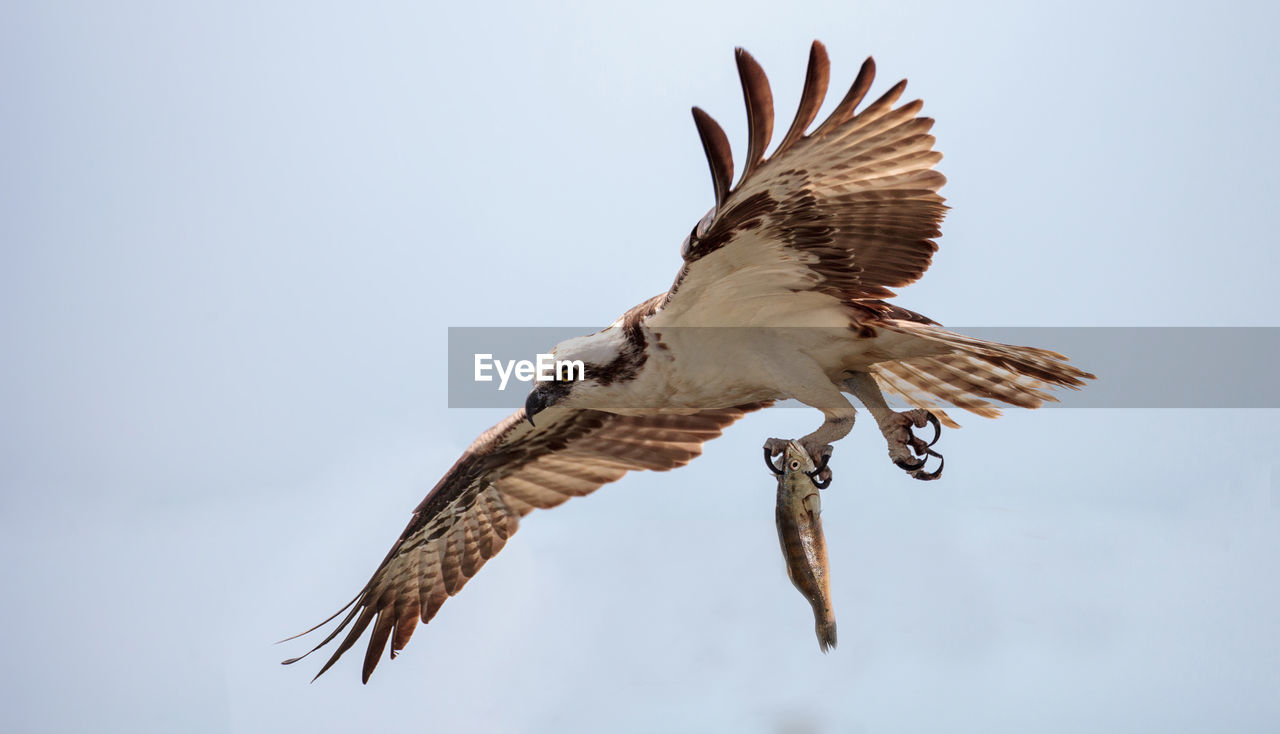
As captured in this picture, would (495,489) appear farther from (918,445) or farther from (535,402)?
(918,445)

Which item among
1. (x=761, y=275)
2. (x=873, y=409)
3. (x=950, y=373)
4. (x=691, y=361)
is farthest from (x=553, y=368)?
(x=950, y=373)

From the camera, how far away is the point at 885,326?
20.0ft

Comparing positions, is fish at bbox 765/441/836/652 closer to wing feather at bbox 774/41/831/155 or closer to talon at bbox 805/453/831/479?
talon at bbox 805/453/831/479

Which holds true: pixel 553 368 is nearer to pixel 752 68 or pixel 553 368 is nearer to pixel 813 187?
pixel 813 187

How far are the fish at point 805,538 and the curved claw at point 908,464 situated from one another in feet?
2.20

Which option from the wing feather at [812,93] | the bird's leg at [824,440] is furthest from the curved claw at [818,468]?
the wing feather at [812,93]

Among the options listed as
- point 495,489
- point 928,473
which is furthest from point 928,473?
point 495,489

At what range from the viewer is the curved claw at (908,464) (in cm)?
610

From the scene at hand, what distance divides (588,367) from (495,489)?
7.12ft

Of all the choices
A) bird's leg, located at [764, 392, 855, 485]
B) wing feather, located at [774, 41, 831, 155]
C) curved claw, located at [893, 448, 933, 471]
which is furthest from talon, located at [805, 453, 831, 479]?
wing feather, located at [774, 41, 831, 155]

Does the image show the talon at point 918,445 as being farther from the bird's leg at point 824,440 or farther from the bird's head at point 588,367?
the bird's head at point 588,367

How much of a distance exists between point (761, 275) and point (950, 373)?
1265 millimetres

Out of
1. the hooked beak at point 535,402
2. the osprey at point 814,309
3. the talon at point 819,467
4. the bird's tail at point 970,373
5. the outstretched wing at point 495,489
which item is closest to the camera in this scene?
the osprey at point 814,309

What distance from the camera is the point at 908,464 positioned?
614 centimetres
